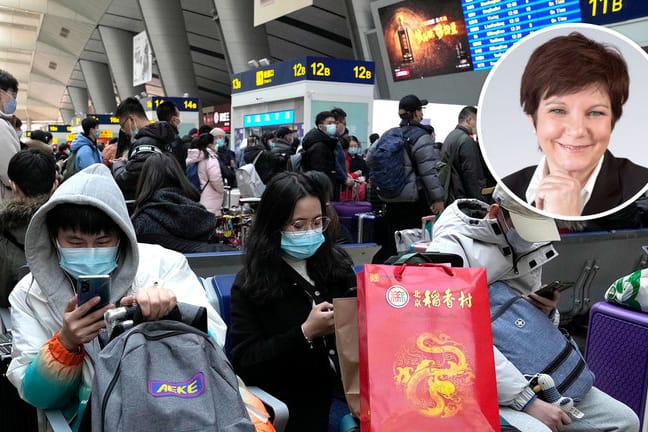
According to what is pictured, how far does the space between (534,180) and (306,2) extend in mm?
9640

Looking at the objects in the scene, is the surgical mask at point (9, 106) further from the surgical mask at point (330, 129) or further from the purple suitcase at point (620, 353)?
the purple suitcase at point (620, 353)

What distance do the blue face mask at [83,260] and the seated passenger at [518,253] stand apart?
3.79ft

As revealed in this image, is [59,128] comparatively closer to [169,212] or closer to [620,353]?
[169,212]

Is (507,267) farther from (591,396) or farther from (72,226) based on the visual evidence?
(72,226)

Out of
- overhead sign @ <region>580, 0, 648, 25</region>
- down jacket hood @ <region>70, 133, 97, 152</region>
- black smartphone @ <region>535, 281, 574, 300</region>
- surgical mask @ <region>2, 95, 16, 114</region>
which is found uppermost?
overhead sign @ <region>580, 0, 648, 25</region>

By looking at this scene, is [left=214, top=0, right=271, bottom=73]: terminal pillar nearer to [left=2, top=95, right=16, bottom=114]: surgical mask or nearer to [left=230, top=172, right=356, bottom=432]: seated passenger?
[left=2, top=95, right=16, bottom=114]: surgical mask

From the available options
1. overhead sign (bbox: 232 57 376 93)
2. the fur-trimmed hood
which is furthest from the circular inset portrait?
overhead sign (bbox: 232 57 376 93)

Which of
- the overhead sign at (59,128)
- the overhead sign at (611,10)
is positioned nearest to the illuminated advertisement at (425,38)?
the overhead sign at (611,10)

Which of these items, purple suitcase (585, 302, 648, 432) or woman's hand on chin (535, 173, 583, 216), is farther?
purple suitcase (585, 302, 648, 432)

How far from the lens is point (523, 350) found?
211cm

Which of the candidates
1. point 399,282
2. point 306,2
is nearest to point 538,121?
point 399,282

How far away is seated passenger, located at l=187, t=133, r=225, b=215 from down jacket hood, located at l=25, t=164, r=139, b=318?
506 cm

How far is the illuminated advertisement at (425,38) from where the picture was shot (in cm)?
1292

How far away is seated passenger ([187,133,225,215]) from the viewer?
7035mm
